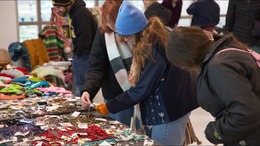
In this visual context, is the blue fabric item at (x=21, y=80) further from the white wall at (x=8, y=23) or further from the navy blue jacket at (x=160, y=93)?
the white wall at (x=8, y=23)

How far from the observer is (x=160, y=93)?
235 cm

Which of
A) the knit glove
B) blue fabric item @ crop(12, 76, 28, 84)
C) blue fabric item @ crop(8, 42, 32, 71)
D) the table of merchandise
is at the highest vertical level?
the knit glove

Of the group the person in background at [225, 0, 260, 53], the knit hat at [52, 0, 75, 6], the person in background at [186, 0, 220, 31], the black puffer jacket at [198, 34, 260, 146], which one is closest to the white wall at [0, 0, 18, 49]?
the knit hat at [52, 0, 75, 6]

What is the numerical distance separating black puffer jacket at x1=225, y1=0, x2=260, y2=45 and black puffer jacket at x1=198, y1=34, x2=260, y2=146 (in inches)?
76.2

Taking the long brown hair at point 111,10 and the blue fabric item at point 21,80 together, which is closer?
the long brown hair at point 111,10

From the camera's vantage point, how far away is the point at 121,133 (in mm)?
2172

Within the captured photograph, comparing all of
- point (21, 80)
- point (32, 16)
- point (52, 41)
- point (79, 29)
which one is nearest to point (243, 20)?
point (79, 29)

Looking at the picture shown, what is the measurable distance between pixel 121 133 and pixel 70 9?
2025mm

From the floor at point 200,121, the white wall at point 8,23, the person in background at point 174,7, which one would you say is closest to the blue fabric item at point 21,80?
the floor at point 200,121

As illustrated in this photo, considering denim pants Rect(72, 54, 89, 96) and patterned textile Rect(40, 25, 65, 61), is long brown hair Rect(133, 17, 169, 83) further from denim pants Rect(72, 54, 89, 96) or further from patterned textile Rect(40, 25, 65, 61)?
patterned textile Rect(40, 25, 65, 61)

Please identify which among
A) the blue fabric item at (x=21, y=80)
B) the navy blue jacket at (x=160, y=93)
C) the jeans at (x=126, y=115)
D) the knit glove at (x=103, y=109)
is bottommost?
the jeans at (x=126, y=115)

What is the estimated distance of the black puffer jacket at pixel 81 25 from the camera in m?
3.88

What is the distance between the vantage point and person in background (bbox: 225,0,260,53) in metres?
3.50

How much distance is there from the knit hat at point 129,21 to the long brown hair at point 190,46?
0.60 m
